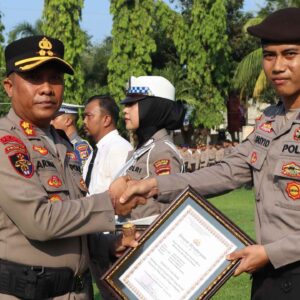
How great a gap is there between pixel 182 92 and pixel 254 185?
28595 mm

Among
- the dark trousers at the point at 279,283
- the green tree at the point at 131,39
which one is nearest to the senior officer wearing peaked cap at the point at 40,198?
the dark trousers at the point at 279,283

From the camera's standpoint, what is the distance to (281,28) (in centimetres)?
289

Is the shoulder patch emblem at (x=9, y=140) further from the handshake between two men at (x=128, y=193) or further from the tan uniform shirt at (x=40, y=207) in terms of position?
the handshake between two men at (x=128, y=193)

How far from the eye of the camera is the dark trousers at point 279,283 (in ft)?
9.53

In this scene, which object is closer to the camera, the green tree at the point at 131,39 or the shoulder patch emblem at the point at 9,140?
the shoulder patch emblem at the point at 9,140

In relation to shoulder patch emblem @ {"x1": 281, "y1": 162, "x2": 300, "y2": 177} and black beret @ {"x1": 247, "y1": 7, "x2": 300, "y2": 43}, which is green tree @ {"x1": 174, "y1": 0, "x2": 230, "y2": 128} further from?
shoulder patch emblem @ {"x1": 281, "y1": 162, "x2": 300, "y2": 177}

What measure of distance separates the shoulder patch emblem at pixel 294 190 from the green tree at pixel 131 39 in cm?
2609

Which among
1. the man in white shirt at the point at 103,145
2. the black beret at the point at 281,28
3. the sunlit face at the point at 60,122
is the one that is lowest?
the sunlit face at the point at 60,122

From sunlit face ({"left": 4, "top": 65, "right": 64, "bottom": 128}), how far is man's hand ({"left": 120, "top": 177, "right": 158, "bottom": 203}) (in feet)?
1.65

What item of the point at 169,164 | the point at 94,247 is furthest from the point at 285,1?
the point at 94,247

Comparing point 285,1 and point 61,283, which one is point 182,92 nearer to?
point 285,1

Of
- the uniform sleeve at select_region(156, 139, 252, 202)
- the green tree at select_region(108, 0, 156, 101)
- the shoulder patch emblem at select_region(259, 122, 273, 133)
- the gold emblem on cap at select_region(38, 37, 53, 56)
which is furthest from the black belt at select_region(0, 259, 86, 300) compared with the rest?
the green tree at select_region(108, 0, 156, 101)

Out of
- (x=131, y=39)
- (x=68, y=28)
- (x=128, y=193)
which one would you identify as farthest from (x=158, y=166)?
(x=131, y=39)

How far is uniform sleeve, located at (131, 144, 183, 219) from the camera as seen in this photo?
4523 mm
